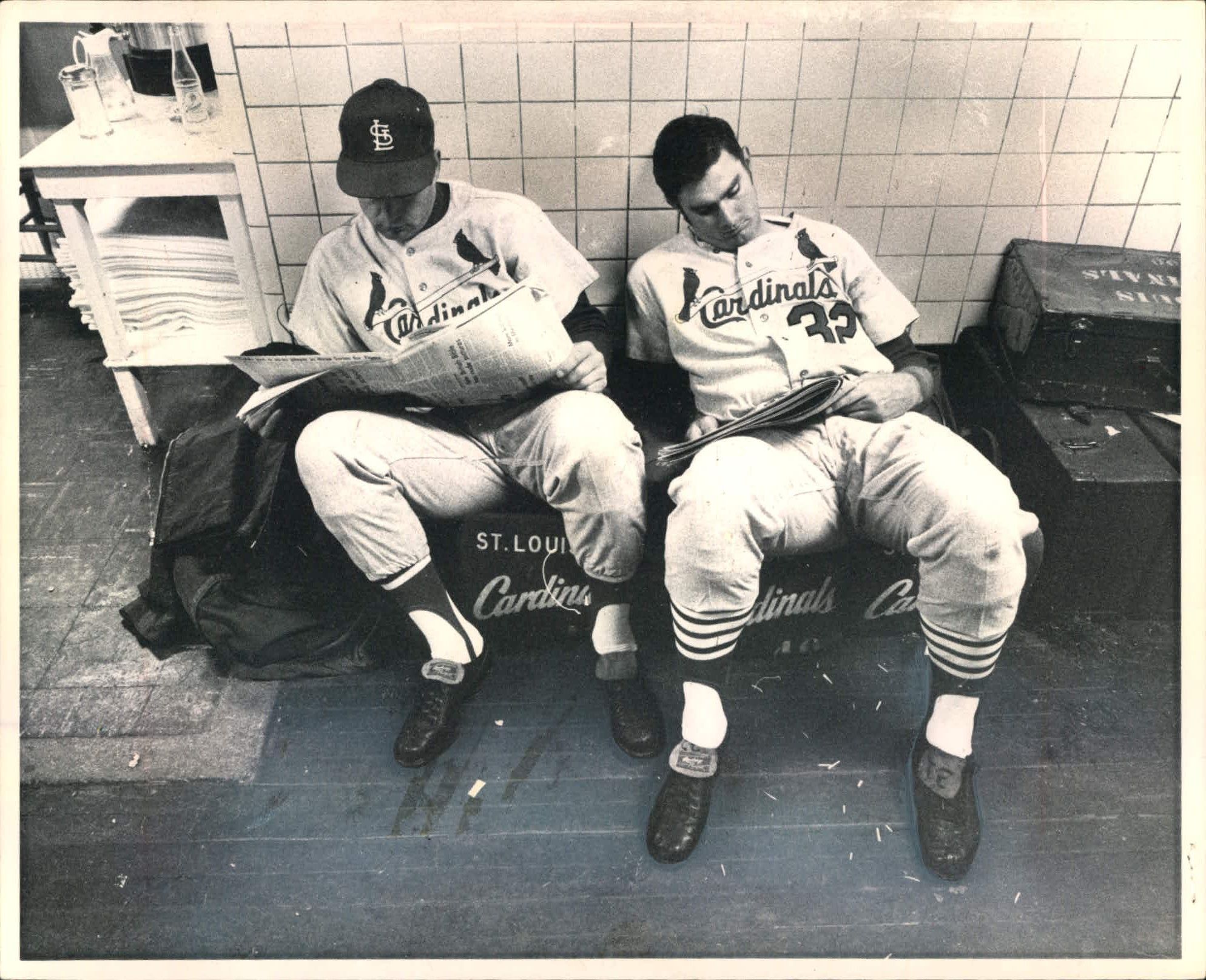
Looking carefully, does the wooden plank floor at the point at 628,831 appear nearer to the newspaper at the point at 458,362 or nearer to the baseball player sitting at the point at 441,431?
the baseball player sitting at the point at 441,431

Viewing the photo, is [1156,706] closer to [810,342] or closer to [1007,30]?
[810,342]

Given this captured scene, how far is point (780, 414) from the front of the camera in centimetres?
155

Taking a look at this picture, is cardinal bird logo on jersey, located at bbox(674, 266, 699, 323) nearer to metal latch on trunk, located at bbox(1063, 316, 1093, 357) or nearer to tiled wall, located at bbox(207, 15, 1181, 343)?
tiled wall, located at bbox(207, 15, 1181, 343)

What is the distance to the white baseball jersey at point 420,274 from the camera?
181 centimetres

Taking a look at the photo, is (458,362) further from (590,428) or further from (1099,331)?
(1099,331)

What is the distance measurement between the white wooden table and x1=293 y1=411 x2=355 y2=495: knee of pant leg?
0.78 meters

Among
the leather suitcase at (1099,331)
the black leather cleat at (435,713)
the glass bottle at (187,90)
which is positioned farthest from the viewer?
the glass bottle at (187,90)

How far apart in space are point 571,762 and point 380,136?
1.33 metres

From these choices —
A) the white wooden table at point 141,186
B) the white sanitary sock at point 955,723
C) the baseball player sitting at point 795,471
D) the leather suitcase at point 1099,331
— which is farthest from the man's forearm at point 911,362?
the white wooden table at point 141,186

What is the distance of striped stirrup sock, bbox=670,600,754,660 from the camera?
1.52 metres

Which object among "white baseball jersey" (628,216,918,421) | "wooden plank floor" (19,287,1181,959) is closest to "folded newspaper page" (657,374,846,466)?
"white baseball jersey" (628,216,918,421)

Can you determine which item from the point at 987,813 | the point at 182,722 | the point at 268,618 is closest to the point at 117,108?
the point at 268,618

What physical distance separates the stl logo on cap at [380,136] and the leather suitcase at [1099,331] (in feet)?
5.02

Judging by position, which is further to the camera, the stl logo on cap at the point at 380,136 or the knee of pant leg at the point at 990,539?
the stl logo on cap at the point at 380,136
